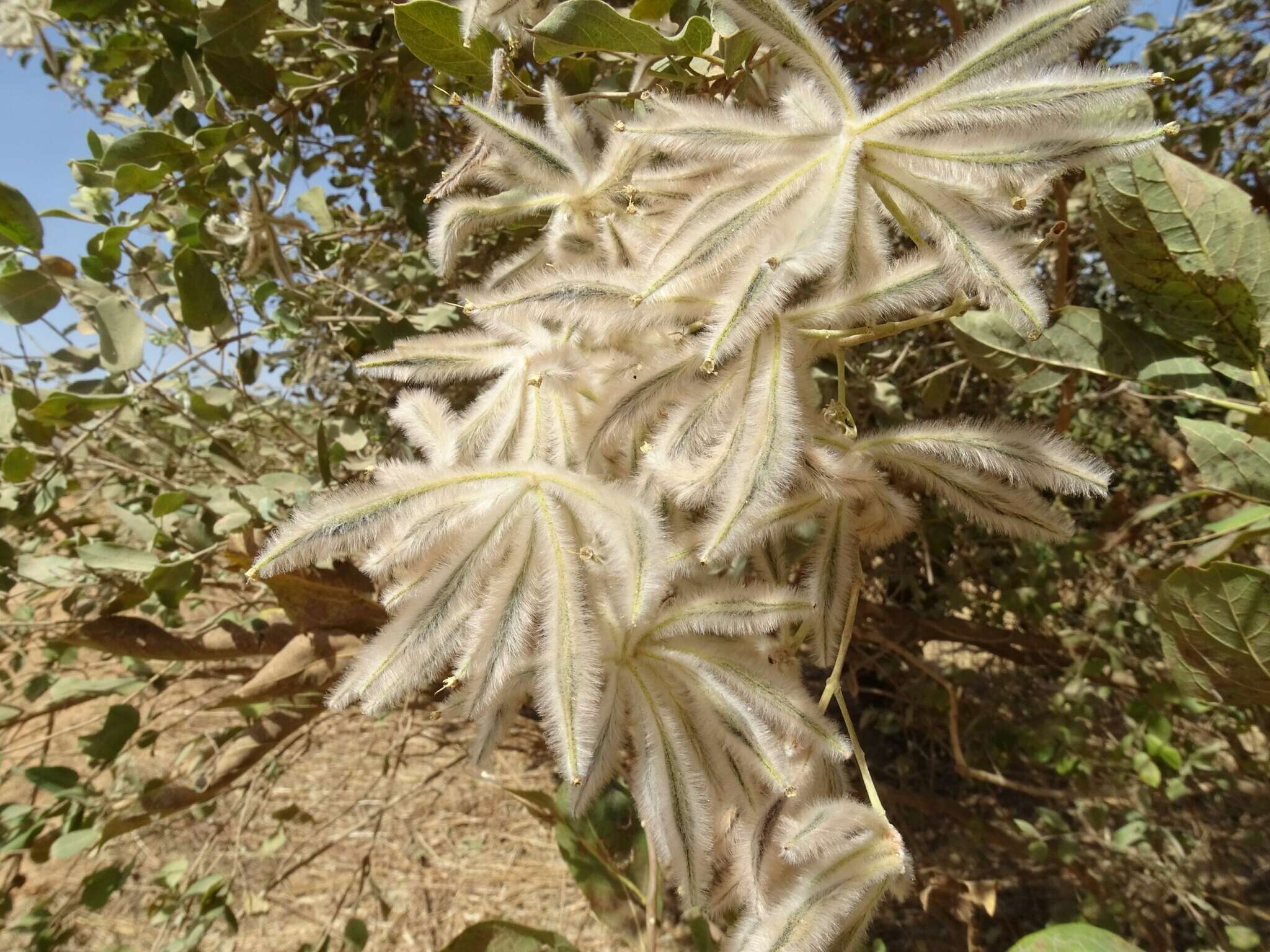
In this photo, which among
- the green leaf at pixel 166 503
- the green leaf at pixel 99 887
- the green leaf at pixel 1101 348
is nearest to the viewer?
the green leaf at pixel 1101 348

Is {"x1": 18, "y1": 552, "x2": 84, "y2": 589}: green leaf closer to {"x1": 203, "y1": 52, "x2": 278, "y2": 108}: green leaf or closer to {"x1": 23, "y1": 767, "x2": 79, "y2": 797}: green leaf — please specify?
{"x1": 23, "y1": 767, "x2": 79, "y2": 797}: green leaf

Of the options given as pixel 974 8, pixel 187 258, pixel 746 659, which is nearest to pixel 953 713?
pixel 746 659

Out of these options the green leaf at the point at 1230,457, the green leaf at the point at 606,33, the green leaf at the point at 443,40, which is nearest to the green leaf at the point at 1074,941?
the green leaf at the point at 1230,457

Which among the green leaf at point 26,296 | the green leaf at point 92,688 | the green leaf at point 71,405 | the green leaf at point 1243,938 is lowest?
the green leaf at point 1243,938

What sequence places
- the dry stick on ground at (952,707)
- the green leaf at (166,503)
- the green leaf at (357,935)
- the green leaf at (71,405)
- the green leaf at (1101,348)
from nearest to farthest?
the green leaf at (1101,348)
the green leaf at (71,405)
the green leaf at (166,503)
the dry stick on ground at (952,707)
the green leaf at (357,935)

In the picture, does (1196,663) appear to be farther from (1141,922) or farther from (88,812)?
(88,812)

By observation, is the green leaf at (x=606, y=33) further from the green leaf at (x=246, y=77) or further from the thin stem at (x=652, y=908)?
the thin stem at (x=652, y=908)
